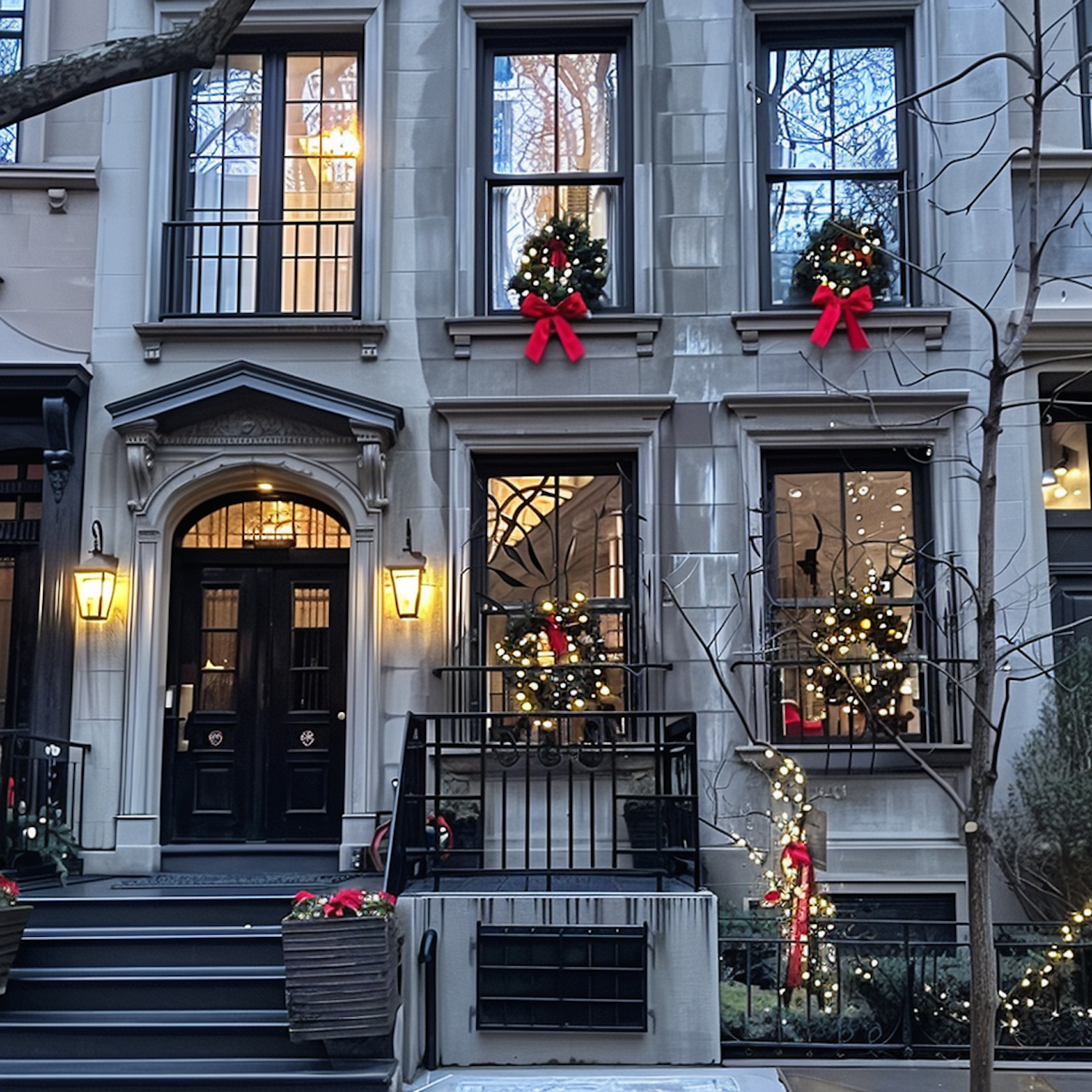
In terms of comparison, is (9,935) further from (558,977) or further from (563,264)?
(563,264)

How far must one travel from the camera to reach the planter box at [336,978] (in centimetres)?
720

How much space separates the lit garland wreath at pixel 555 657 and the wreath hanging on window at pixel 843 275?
3.02 metres

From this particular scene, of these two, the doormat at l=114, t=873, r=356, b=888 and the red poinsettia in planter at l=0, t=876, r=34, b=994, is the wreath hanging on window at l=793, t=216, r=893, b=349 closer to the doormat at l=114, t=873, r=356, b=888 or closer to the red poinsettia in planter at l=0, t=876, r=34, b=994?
the doormat at l=114, t=873, r=356, b=888

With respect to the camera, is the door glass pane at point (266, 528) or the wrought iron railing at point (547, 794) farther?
the door glass pane at point (266, 528)

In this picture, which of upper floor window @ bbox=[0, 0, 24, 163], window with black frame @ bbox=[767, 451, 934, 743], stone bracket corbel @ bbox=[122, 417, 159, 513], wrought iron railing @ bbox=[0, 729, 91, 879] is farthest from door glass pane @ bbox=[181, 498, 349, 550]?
window with black frame @ bbox=[767, 451, 934, 743]

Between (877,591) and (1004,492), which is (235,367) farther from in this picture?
(1004,492)

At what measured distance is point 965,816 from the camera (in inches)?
243

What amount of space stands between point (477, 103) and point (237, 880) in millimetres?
6708

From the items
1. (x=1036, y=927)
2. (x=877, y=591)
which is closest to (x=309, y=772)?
(x=877, y=591)

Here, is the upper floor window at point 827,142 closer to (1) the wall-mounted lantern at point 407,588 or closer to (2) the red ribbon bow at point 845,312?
(2) the red ribbon bow at point 845,312

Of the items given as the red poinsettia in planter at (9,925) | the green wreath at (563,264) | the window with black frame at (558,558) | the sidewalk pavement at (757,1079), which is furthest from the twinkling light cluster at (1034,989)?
the green wreath at (563,264)

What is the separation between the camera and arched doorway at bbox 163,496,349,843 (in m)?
11.0

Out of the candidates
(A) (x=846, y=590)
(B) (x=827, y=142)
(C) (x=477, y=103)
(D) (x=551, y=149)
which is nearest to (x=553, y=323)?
(D) (x=551, y=149)

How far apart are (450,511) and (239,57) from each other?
4.57 m
